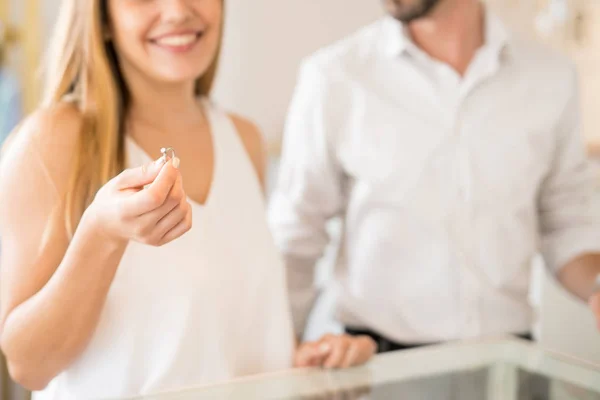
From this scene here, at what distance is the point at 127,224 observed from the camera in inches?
10.5

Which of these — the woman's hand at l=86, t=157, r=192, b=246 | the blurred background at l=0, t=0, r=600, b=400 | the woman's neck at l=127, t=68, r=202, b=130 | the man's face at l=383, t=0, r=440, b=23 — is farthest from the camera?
the blurred background at l=0, t=0, r=600, b=400

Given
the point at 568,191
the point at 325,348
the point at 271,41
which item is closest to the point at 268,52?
the point at 271,41

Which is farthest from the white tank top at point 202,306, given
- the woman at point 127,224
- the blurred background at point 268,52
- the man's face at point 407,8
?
the blurred background at point 268,52

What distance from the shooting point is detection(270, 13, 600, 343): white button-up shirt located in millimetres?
685

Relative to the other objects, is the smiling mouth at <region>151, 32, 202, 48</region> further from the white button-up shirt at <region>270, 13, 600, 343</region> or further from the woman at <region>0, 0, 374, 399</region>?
the white button-up shirt at <region>270, 13, 600, 343</region>

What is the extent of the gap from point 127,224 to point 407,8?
428mm

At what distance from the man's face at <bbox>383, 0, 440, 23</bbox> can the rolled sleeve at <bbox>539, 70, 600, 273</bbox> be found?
19cm

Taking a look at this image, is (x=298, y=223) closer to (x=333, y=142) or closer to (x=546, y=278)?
(x=333, y=142)

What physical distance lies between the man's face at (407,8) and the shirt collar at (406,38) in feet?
0.21

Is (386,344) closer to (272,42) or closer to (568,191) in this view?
(568,191)

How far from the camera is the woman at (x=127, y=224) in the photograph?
0.29 metres

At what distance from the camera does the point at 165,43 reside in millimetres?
324

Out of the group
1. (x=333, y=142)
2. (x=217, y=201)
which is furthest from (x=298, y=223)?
(x=217, y=201)

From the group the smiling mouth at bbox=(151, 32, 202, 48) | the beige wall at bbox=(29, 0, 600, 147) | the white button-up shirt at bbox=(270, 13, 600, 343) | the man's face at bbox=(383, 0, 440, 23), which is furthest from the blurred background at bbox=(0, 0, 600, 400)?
the smiling mouth at bbox=(151, 32, 202, 48)
